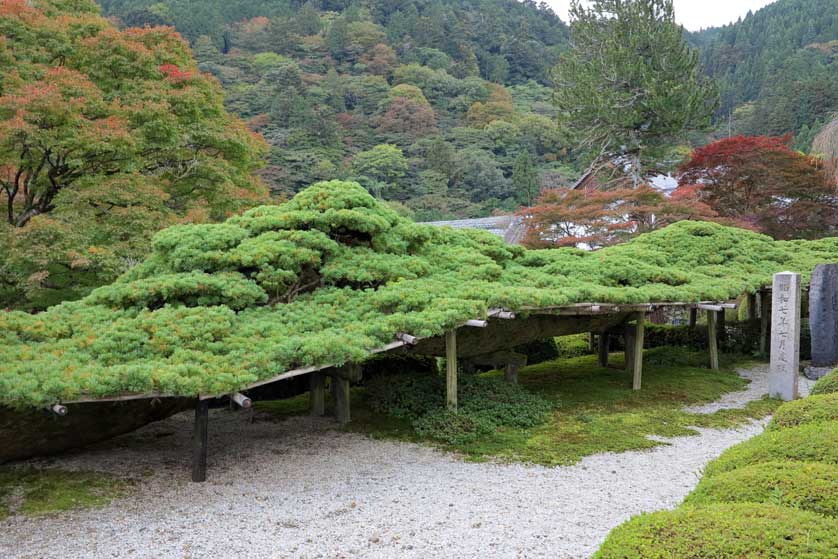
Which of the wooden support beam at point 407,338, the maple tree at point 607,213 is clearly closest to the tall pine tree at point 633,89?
the maple tree at point 607,213

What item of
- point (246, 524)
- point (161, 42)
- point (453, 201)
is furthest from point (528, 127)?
point (246, 524)

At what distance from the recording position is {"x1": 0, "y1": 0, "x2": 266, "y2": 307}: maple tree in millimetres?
10617

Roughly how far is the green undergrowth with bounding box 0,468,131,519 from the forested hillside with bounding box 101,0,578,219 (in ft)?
81.0

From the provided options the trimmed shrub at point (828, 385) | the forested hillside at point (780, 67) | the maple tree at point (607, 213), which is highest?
the forested hillside at point (780, 67)

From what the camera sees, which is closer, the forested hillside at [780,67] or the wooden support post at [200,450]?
the wooden support post at [200,450]

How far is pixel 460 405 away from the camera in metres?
10.0

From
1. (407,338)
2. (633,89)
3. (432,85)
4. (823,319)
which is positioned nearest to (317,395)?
(407,338)

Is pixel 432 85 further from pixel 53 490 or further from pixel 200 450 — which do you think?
pixel 53 490

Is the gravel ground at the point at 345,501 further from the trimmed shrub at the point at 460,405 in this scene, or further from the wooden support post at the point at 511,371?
the wooden support post at the point at 511,371

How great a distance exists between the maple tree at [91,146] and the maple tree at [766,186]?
49.8 feet

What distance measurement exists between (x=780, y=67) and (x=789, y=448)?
153 feet

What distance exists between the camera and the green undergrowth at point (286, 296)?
6809mm

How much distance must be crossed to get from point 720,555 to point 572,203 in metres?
15.7

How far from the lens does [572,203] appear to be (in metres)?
18.1
